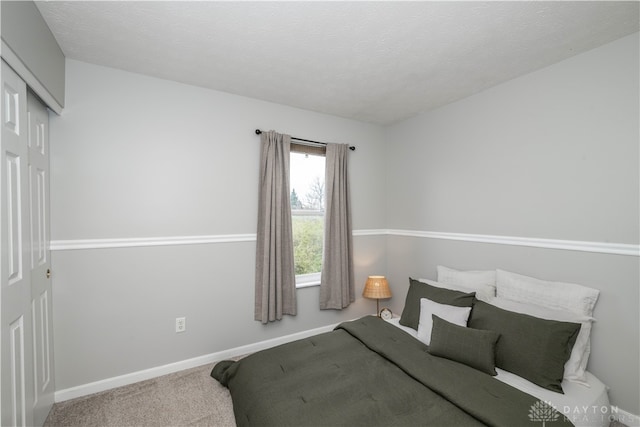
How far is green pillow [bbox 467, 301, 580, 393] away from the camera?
1.68m

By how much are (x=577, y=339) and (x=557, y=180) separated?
1132mm

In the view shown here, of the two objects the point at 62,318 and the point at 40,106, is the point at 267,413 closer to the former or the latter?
the point at 62,318

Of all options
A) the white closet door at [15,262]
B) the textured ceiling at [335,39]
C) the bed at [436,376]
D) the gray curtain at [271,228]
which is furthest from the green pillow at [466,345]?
the white closet door at [15,262]

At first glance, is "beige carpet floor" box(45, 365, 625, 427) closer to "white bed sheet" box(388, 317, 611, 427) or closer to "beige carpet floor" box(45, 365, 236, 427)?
"beige carpet floor" box(45, 365, 236, 427)

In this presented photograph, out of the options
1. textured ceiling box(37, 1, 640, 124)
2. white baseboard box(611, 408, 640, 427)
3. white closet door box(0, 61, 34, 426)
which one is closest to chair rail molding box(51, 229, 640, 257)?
white closet door box(0, 61, 34, 426)

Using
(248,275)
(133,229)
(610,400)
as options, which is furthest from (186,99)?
(610,400)

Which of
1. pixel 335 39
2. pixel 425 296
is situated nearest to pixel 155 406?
pixel 425 296

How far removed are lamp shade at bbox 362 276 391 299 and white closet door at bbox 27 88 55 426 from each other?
2812 mm

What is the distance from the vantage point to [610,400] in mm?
1897

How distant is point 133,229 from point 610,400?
3.71 meters

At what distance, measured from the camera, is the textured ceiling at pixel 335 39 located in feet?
5.30

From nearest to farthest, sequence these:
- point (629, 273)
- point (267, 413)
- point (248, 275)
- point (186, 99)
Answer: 1. point (267, 413)
2. point (629, 273)
3. point (186, 99)
4. point (248, 275)

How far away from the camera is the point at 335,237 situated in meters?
3.31

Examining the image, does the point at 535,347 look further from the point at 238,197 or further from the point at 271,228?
the point at 238,197
